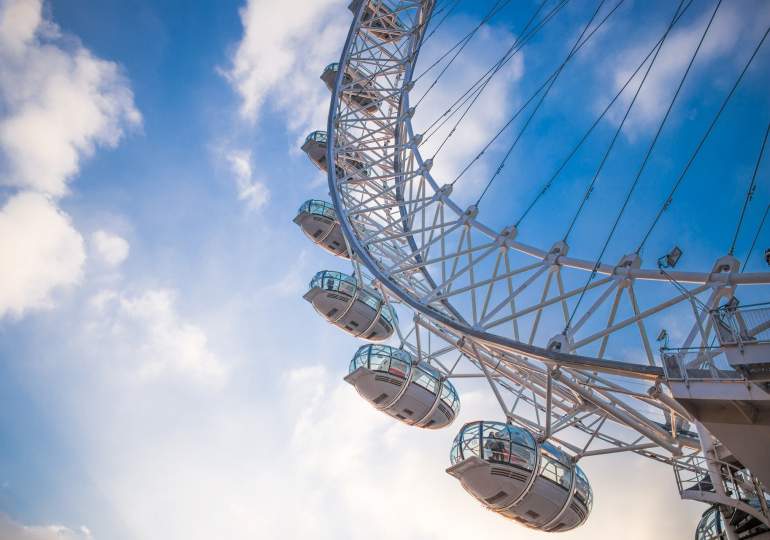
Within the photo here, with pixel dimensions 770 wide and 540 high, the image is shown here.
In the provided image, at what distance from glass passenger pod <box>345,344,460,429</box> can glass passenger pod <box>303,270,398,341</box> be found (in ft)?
13.9

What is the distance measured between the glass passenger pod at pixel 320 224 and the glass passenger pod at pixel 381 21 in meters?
9.47

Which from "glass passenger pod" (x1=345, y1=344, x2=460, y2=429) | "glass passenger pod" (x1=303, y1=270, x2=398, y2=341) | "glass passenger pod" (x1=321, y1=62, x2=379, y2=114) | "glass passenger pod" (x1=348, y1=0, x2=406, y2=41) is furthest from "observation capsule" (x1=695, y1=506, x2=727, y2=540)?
"glass passenger pod" (x1=348, y1=0, x2=406, y2=41)

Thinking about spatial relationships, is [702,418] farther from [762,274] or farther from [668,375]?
[762,274]

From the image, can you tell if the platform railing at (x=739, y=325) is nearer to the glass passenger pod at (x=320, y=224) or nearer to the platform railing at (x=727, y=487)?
the platform railing at (x=727, y=487)

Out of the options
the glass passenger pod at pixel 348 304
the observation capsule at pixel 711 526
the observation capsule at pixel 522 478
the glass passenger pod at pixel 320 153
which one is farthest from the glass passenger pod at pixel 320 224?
the observation capsule at pixel 711 526

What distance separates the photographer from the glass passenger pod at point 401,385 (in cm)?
2403

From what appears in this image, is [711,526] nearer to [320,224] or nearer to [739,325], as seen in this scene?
[739,325]

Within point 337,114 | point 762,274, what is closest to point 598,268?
point 762,274

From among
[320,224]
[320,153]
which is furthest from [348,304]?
[320,153]

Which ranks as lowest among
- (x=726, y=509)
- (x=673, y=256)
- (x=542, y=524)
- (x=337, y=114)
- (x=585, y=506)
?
(x=542, y=524)

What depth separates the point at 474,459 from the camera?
56.8 ft

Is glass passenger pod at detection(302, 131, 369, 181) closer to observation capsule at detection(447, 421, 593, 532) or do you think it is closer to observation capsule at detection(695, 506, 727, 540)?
observation capsule at detection(447, 421, 593, 532)

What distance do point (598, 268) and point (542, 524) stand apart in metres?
7.89

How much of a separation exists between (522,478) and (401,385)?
784 centimetres
